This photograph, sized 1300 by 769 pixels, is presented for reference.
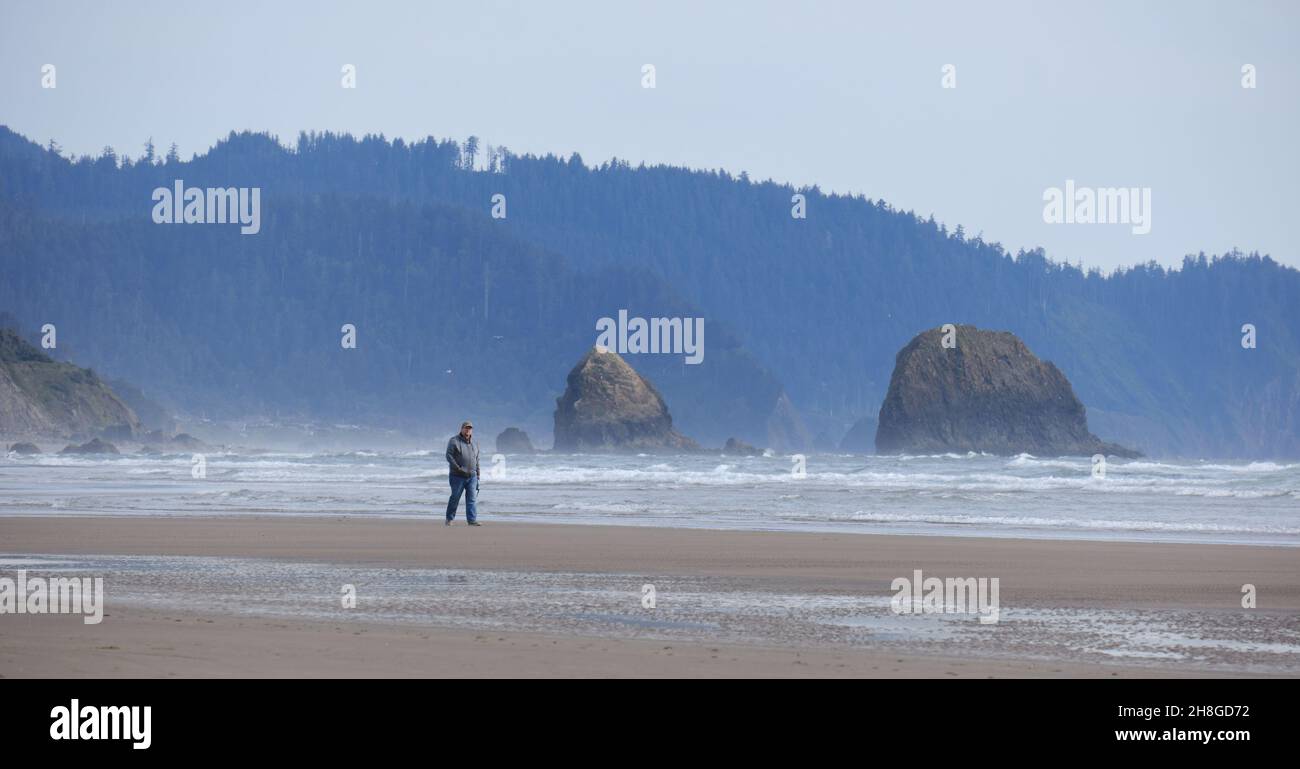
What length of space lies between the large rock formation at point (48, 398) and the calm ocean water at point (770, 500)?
61.0m

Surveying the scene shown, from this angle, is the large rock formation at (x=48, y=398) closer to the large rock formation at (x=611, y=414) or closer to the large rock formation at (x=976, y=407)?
the large rock formation at (x=611, y=414)

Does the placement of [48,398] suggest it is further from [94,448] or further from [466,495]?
[466,495]

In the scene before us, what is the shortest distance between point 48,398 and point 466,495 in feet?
315

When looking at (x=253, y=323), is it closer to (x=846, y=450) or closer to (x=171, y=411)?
(x=171, y=411)

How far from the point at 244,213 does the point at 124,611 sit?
17196 centimetres

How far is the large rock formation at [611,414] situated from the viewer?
11044 cm

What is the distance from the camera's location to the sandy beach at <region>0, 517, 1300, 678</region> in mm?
7875

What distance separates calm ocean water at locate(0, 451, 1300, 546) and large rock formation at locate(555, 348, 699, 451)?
206 ft

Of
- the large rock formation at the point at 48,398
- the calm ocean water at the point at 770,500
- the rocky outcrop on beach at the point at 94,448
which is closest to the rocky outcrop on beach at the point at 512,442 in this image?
the large rock formation at the point at 48,398
